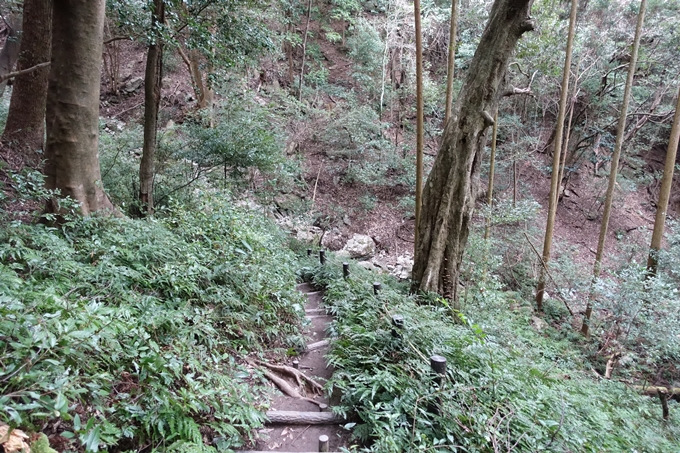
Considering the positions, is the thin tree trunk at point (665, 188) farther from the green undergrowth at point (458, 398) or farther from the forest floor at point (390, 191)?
the green undergrowth at point (458, 398)

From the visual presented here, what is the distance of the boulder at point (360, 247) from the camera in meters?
Answer: 12.3

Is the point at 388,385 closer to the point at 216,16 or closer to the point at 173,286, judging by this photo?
the point at 173,286

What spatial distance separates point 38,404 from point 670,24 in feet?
61.8

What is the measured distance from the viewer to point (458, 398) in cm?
302

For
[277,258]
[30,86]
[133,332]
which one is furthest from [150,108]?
[133,332]

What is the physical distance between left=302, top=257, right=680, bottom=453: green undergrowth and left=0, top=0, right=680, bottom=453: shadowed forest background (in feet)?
0.10

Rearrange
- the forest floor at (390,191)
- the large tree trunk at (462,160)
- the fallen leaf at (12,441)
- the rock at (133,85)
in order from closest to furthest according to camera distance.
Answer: the fallen leaf at (12,441)
the large tree trunk at (462,160)
the forest floor at (390,191)
the rock at (133,85)

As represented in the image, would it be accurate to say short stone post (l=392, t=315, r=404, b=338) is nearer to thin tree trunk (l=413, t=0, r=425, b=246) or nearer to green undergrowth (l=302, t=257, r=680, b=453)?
green undergrowth (l=302, t=257, r=680, b=453)

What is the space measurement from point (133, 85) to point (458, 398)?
54.0ft

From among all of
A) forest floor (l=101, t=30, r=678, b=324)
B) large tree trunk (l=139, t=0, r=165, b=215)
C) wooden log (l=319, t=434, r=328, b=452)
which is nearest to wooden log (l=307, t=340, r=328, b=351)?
wooden log (l=319, t=434, r=328, b=452)

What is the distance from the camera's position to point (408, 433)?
2.68m

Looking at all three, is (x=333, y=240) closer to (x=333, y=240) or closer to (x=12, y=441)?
(x=333, y=240)

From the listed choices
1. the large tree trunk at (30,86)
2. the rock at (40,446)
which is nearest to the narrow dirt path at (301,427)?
the rock at (40,446)

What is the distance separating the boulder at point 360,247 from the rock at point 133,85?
36.0 ft
